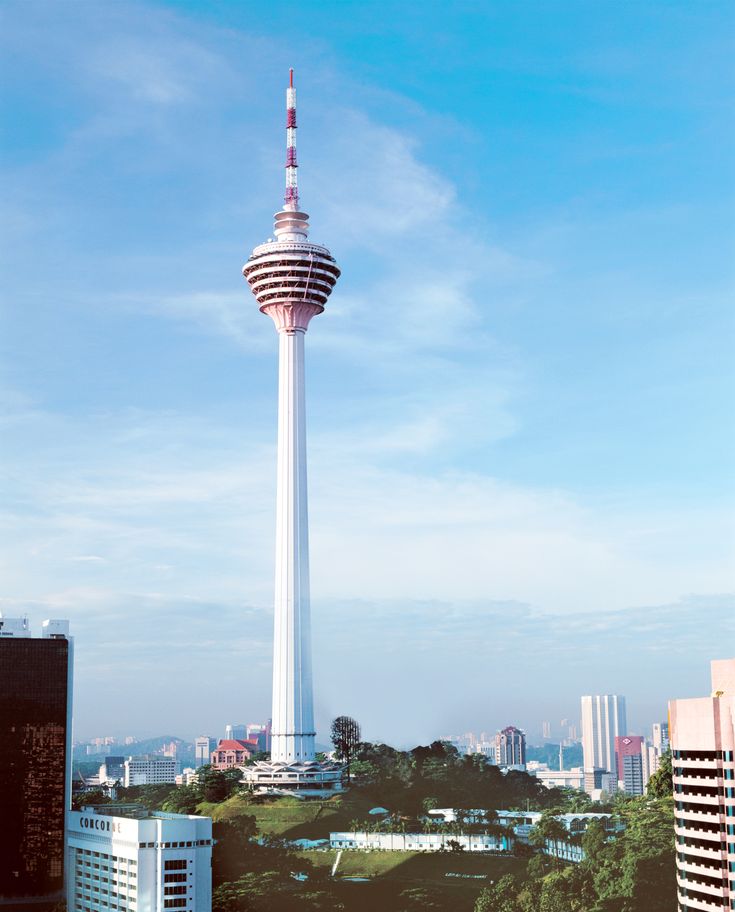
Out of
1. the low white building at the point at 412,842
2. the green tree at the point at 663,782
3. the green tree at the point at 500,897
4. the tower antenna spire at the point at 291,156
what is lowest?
the green tree at the point at 500,897

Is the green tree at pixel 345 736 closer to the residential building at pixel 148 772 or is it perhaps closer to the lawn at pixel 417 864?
the lawn at pixel 417 864

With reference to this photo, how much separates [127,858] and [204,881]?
3928 mm

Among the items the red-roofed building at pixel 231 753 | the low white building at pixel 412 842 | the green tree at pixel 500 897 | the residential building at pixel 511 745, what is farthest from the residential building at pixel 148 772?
the green tree at pixel 500 897

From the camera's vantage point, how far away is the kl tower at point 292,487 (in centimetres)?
8794

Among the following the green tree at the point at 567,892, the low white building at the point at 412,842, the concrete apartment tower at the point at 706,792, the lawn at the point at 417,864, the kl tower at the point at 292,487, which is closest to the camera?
the concrete apartment tower at the point at 706,792

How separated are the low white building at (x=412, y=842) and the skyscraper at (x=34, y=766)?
17.2 m

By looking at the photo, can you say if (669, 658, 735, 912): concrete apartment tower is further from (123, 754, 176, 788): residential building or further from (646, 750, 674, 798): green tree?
(123, 754, 176, 788): residential building

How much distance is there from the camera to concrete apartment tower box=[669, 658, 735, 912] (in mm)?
42250

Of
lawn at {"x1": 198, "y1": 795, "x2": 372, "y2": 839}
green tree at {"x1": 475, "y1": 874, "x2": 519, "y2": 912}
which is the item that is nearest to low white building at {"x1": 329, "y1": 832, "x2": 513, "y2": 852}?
lawn at {"x1": 198, "y1": 795, "x2": 372, "y2": 839}

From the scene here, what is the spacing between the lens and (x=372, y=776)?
300 feet

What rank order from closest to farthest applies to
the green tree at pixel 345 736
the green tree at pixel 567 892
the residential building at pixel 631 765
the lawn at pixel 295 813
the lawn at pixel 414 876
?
the green tree at pixel 567 892, the lawn at pixel 414 876, the lawn at pixel 295 813, the green tree at pixel 345 736, the residential building at pixel 631 765

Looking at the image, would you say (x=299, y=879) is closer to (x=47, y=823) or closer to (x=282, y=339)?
(x=47, y=823)

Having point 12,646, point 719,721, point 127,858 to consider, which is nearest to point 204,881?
point 127,858

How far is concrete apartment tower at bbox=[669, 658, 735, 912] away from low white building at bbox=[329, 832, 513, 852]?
31.6 meters
